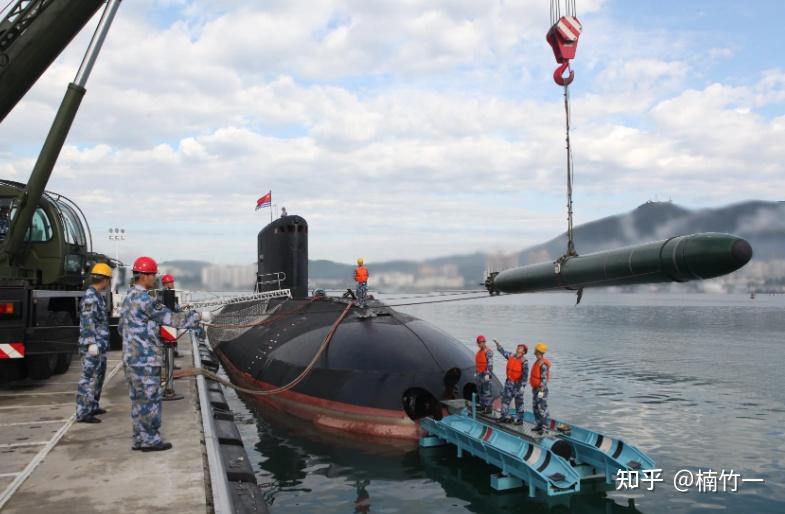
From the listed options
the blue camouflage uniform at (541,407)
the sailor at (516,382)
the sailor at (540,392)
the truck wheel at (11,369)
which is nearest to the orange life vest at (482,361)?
the sailor at (516,382)

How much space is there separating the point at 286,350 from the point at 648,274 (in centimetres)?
1072

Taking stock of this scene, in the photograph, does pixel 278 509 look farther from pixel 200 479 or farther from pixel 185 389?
pixel 200 479

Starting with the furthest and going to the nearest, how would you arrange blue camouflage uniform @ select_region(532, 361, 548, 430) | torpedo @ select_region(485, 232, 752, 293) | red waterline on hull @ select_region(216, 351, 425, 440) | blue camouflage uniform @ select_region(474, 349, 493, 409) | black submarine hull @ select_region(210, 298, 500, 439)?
blue camouflage uniform @ select_region(474, 349, 493, 409) → black submarine hull @ select_region(210, 298, 500, 439) → red waterline on hull @ select_region(216, 351, 425, 440) → blue camouflage uniform @ select_region(532, 361, 548, 430) → torpedo @ select_region(485, 232, 752, 293)

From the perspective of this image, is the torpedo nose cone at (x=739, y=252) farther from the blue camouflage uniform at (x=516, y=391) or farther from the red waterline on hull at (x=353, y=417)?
the red waterline on hull at (x=353, y=417)

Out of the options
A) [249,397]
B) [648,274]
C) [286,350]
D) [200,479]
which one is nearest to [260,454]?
[286,350]

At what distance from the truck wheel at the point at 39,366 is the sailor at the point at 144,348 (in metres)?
5.74

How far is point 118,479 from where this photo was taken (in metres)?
6.84

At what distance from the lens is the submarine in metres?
9.32

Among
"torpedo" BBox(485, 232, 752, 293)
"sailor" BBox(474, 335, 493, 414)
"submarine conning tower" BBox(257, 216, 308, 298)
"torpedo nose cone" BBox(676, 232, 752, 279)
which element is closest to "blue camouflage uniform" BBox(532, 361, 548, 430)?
"sailor" BBox(474, 335, 493, 414)

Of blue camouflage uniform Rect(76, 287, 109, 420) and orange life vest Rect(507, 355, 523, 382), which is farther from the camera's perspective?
orange life vest Rect(507, 355, 523, 382)

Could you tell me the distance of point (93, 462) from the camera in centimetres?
741

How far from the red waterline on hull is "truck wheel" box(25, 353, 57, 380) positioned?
18.2 ft

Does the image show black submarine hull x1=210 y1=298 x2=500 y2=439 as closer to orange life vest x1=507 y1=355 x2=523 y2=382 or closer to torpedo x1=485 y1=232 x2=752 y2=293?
orange life vest x1=507 y1=355 x2=523 y2=382

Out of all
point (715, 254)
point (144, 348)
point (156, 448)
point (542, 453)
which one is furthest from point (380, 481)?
point (715, 254)
